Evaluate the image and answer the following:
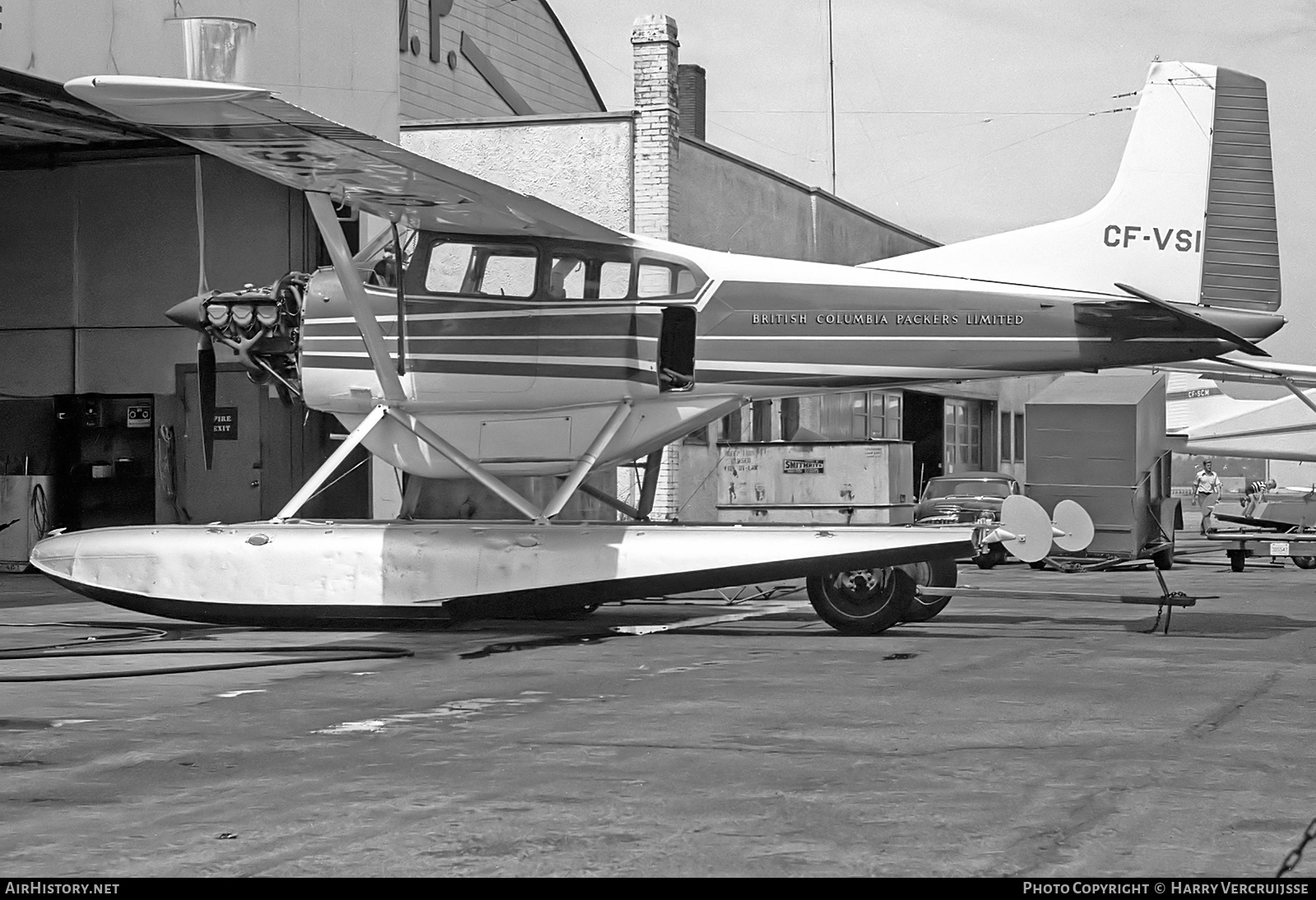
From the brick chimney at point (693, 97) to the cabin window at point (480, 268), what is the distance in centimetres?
2166

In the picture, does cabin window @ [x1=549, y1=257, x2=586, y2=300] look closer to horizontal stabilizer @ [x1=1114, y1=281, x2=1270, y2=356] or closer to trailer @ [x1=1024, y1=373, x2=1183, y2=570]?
horizontal stabilizer @ [x1=1114, y1=281, x2=1270, y2=356]

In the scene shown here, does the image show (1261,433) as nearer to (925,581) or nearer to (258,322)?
(925,581)

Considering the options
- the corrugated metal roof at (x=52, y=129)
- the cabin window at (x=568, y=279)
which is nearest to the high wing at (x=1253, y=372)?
the cabin window at (x=568, y=279)

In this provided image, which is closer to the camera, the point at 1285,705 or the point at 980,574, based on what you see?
the point at 1285,705

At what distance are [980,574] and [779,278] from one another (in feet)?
36.2

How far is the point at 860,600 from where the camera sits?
12297 millimetres

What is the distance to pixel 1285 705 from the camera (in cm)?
826

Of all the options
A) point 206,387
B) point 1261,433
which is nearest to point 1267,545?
point 206,387

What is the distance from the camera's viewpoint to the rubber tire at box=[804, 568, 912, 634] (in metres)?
12.2

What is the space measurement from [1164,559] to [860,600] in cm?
1239

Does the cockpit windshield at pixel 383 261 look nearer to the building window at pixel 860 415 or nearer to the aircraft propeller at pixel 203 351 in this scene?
the aircraft propeller at pixel 203 351

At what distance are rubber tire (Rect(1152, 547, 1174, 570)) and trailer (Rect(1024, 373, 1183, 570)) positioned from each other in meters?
0.05
